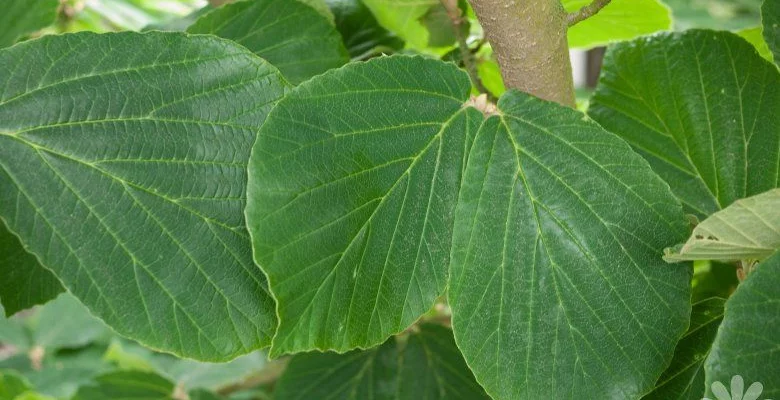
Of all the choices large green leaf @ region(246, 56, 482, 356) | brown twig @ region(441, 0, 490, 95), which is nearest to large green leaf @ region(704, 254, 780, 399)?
large green leaf @ region(246, 56, 482, 356)

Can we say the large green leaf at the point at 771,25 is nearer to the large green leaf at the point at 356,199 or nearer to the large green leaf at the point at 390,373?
the large green leaf at the point at 356,199

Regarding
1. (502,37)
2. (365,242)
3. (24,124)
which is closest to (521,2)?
(502,37)

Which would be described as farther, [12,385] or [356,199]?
[12,385]

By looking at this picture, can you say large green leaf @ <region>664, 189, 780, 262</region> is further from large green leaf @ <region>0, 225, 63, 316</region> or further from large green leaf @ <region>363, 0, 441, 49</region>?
large green leaf @ <region>0, 225, 63, 316</region>

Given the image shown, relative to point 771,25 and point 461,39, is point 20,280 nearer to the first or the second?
point 461,39

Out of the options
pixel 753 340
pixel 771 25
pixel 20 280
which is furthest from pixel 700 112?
pixel 20 280

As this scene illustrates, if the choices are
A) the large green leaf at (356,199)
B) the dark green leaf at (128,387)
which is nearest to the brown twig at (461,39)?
the large green leaf at (356,199)
